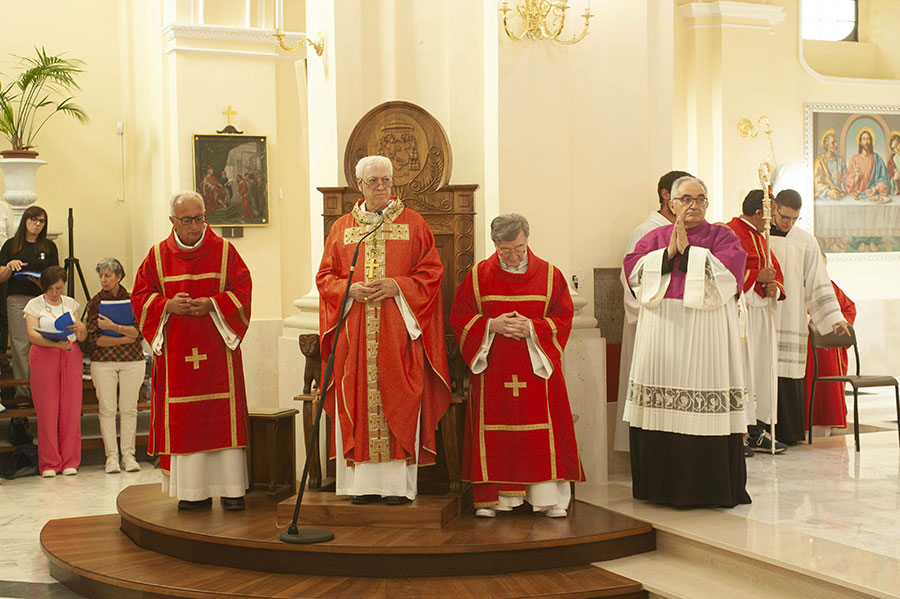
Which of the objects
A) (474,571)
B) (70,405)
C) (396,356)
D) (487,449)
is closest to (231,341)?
(396,356)

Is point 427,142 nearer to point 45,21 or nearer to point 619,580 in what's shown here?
point 619,580

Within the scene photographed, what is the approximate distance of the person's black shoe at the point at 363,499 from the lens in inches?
231

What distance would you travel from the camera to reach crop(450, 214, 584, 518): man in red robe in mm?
A: 5953

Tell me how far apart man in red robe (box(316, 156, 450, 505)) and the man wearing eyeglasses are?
3343 mm

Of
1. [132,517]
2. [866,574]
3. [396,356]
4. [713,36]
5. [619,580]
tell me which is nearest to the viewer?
[866,574]

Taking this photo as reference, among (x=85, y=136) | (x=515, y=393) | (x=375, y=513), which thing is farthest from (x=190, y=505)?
(x=85, y=136)

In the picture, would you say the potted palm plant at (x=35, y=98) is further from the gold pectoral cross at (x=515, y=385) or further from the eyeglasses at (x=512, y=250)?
the gold pectoral cross at (x=515, y=385)

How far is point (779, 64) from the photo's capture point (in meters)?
13.7

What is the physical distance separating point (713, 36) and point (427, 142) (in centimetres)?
796

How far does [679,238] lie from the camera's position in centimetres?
605

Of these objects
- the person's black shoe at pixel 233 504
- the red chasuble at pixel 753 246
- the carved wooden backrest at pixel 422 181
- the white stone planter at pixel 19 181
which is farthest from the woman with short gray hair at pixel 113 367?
the red chasuble at pixel 753 246

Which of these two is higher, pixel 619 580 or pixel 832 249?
pixel 832 249

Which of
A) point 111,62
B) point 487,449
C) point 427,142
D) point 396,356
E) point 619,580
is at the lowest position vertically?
point 619,580

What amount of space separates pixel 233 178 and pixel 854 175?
8.15 metres
